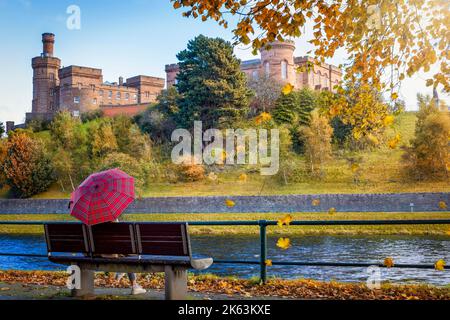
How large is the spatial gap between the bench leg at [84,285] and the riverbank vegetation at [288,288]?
16.2 inches

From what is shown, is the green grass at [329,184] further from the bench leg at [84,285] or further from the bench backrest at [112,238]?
the bench backrest at [112,238]

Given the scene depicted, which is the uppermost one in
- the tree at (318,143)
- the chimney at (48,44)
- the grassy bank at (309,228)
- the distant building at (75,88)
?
the chimney at (48,44)

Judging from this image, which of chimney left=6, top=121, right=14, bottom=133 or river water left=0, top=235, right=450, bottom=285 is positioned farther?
chimney left=6, top=121, right=14, bottom=133

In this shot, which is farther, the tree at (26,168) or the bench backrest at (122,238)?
the tree at (26,168)

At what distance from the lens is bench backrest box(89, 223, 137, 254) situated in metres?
5.94

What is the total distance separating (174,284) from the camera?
566 centimetres

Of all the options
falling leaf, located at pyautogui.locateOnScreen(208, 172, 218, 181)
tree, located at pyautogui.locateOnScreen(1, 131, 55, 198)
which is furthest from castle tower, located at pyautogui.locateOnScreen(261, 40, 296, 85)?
tree, located at pyautogui.locateOnScreen(1, 131, 55, 198)

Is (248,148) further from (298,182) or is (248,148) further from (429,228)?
(429,228)

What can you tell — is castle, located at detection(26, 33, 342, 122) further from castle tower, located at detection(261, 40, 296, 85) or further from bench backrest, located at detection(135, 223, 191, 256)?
bench backrest, located at detection(135, 223, 191, 256)

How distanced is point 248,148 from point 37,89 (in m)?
46.1

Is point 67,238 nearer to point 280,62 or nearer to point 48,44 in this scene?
point 280,62

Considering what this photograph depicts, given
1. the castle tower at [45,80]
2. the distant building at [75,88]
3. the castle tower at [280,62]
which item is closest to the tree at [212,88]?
the castle tower at [280,62]

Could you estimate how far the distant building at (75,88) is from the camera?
78.1 m

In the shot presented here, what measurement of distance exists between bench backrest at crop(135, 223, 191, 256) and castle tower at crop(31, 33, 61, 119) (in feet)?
263
